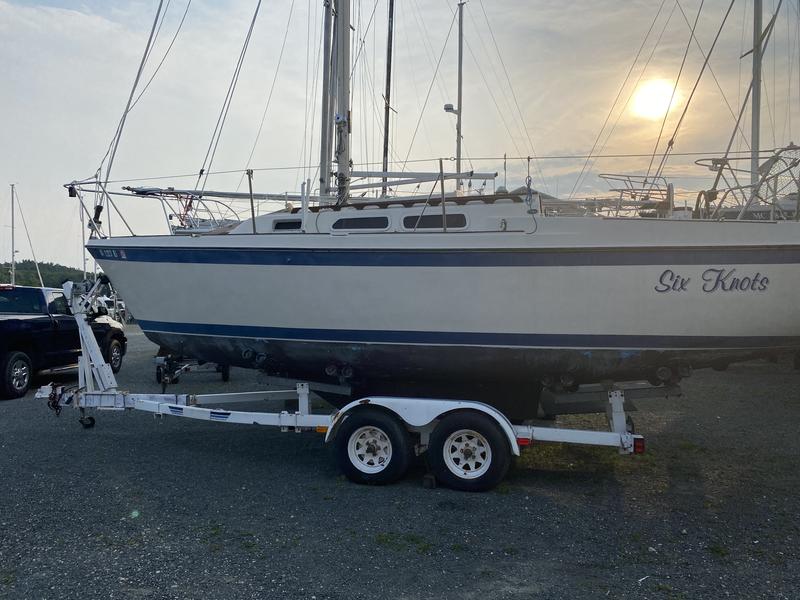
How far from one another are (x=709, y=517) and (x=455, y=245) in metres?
2.95

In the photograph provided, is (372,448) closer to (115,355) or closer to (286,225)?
(286,225)

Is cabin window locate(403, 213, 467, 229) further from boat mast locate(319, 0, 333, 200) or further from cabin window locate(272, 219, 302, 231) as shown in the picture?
boat mast locate(319, 0, 333, 200)

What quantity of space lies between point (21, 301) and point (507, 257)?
8595 millimetres

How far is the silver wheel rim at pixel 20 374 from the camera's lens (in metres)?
9.45

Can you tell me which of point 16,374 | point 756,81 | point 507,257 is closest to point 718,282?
point 507,257

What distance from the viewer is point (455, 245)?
5.71 meters

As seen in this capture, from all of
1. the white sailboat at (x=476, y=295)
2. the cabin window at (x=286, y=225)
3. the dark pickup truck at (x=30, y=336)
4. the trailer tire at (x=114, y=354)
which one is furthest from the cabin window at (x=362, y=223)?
the trailer tire at (x=114, y=354)

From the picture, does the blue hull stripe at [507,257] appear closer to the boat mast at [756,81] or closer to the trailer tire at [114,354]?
the boat mast at [756,81]

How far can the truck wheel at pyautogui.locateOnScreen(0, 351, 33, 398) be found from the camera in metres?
9.27

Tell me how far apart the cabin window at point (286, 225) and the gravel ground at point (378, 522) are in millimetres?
2401

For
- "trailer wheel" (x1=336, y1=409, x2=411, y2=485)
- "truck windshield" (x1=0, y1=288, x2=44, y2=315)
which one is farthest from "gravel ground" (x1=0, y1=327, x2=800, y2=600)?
"truck windshield" (x1=0, y1=288, x2=44, y2=315)

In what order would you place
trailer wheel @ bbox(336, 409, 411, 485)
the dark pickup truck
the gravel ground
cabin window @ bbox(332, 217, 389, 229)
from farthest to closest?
the dark pickup truck, cabin window @ bbox(332, 217, 389, 229), trailer wheel @ bbox(336, 409, 411, 485), the gravel ground

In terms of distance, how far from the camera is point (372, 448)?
5.77 metres

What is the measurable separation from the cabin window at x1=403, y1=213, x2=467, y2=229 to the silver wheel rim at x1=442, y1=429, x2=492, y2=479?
6.63 ft
